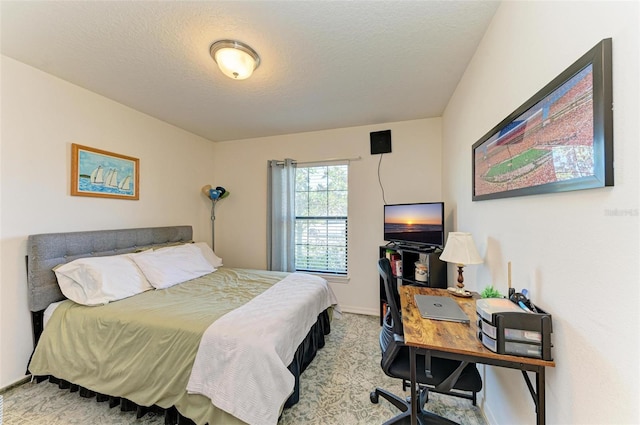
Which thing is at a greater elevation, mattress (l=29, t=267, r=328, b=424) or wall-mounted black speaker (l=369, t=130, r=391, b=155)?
wall-mounted black speaker (l=369, t=130, r=391, b=155)

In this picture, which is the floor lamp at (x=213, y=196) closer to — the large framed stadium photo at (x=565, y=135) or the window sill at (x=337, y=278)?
the window sill at (x=337, y=278)

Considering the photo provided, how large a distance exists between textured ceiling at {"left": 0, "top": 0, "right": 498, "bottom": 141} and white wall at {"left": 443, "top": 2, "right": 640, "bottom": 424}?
19.1 inches

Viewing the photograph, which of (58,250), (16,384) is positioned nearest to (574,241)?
(58,250)

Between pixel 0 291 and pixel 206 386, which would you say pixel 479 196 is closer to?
pixel 206 386

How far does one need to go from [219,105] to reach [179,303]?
6.61 feet

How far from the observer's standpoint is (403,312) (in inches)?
55.7

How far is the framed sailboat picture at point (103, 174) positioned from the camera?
223 centimetres

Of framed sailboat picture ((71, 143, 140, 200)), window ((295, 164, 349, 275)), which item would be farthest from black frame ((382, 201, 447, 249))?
framed sailboat picture ((71, 143, 140, 200))

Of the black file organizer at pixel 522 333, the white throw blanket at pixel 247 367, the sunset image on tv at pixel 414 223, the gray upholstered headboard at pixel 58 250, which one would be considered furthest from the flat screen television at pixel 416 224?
the gray upholstered headboard at pixel 58 250

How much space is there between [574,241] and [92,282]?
297 centimetres

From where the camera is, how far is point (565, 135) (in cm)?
86

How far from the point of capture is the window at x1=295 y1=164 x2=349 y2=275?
11.3 feet

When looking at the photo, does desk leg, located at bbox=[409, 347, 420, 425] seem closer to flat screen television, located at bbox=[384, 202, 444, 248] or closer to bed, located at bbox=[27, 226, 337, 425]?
bed, located at bbox=[27, 226, 337, 425]

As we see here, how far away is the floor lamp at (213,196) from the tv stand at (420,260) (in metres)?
2.51
